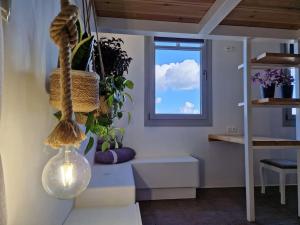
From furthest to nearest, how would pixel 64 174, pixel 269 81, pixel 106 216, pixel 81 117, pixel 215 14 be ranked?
pixel 269 81 < pixel 215 14 < pixel 106 216 < pixel 81 117 < pixel 64 174

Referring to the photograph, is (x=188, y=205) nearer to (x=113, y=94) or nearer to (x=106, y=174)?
(x=106, y=174)

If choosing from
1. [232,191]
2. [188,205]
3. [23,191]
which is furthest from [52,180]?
[232,191]

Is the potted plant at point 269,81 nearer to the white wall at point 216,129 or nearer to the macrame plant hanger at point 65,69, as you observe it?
the white wall at point 216,129

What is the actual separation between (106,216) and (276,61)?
2282 mm

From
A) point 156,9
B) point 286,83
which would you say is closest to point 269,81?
point 286,83

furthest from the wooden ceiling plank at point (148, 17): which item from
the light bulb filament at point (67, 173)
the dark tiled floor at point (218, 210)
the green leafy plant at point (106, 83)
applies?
the dark tiled floor at point (218, 210)

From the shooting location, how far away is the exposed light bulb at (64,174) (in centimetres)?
66

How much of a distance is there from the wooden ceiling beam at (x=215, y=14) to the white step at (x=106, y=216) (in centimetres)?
165

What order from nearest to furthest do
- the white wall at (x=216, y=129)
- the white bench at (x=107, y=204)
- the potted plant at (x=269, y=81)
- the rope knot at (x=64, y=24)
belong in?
the rope knot at (x=64, y=24)
the white bench at (x=107, y=204)
the potted plant at (x=269, y=81)
the white wall at (x=216, y=129)

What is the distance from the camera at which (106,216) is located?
4.76ft

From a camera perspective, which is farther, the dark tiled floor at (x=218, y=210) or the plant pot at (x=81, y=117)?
the dark tiled floor at (x=218, y=210)

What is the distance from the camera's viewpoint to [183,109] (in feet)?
11.9

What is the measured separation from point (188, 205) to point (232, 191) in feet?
2.96

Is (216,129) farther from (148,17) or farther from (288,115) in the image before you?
(148,17)
